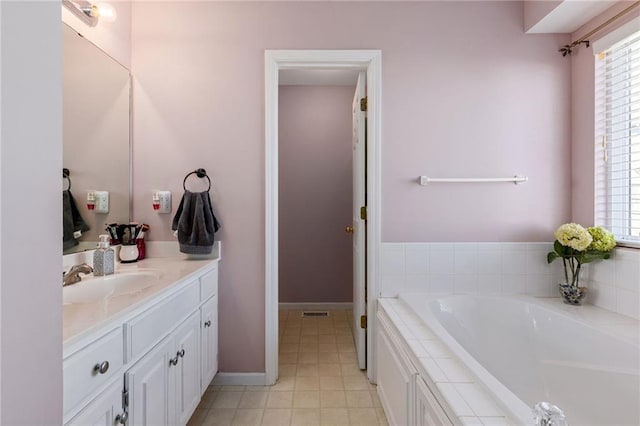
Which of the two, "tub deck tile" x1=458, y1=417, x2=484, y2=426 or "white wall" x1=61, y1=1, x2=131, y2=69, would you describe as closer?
"tub deck tile" x1=458, y1=417, x2=484, y2=426

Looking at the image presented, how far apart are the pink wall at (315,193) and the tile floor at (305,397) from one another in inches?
37.5

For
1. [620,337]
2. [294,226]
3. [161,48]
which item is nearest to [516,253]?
[620,337]

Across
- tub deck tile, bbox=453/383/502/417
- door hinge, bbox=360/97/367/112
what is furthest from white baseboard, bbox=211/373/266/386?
door hinge, bbox=360/97/367/112

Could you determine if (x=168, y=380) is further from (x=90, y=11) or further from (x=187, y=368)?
(x=90, y=11)

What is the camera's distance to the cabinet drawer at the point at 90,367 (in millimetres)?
830

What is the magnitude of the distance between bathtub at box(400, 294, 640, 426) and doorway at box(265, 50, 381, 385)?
0.45 m

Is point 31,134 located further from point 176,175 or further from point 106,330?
point 176,175

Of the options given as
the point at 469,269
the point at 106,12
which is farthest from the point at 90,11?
the point at 469,269

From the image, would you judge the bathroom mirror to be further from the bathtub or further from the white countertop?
the bathtub

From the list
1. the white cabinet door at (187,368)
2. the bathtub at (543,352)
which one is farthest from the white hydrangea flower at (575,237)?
the white cabinet door at (187,368)

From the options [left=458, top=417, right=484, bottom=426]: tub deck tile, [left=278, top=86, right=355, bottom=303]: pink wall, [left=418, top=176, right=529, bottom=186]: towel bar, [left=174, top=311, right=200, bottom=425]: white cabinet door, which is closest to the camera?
[left=458, top=417, right=484, bottom=426]: tub deck tile

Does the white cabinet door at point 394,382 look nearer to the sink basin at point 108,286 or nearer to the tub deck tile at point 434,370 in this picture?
the tub deck tile at point 434,370

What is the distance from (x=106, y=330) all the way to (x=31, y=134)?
2.40ft

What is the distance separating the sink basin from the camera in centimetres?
130
